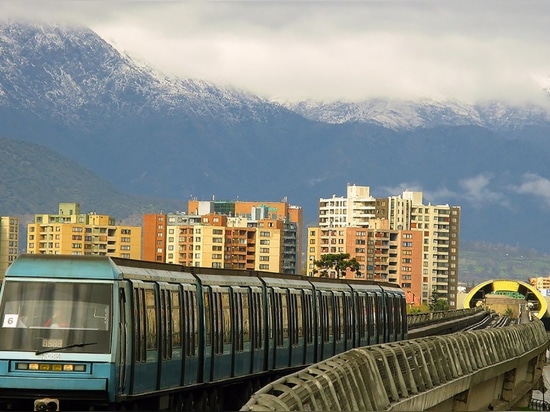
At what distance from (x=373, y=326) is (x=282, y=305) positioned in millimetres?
17304

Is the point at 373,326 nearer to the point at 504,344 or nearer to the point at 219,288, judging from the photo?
the point at 504,344

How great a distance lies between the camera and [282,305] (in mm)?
42531

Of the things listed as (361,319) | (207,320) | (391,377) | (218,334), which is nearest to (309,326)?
(361,319)

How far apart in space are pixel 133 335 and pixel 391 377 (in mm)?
5084

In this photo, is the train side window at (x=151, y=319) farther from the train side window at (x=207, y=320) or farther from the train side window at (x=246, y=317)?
the train side window at (x=246, y=317)

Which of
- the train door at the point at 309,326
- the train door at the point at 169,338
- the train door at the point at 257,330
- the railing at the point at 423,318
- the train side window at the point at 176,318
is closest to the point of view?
the train door at the point at 169,338

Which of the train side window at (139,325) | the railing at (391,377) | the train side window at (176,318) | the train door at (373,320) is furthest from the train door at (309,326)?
the train side window at (139,325)

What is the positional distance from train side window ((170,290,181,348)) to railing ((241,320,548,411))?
12.6 feet

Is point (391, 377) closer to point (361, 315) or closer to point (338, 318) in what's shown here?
point (338, 318)

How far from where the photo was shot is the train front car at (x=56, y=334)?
2472cm

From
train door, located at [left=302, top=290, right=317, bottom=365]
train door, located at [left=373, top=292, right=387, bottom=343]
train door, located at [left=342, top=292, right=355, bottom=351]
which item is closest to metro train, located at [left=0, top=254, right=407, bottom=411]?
train door, located at [left=302, top=290, right=317, bottom=365]

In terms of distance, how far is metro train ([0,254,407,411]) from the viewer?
24859mm

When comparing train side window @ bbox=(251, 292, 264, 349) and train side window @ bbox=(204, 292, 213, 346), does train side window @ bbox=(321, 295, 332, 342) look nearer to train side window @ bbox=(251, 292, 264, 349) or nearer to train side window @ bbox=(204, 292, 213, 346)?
train side window @ bbox=(251, 292, 264, 349)

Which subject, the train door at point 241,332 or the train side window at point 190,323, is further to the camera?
the train door at point 241,332
